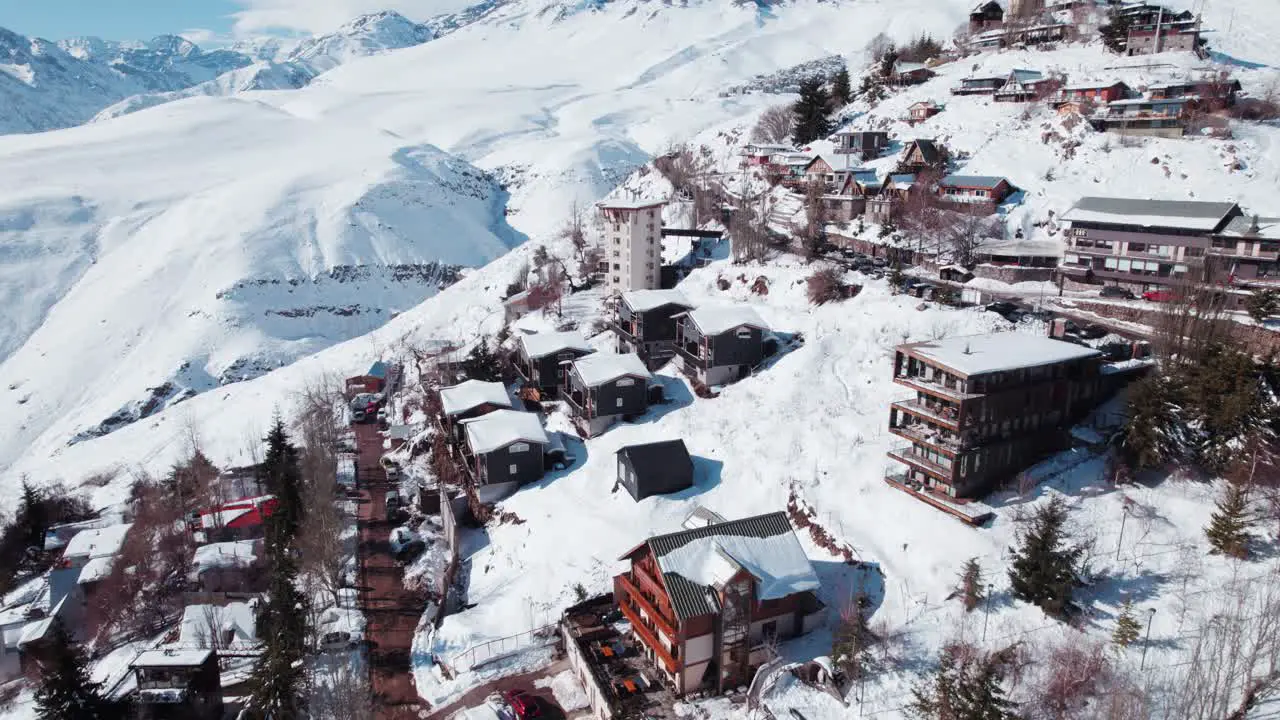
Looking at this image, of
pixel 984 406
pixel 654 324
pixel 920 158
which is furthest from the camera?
pixel 920 158


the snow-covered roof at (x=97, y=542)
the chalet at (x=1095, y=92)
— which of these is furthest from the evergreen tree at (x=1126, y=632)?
the chalet at (x=1095, y=92)

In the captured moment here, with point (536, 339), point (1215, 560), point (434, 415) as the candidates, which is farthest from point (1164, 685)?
point (434, 415)

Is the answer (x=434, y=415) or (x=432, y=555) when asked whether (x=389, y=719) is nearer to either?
(x=432, y=555)

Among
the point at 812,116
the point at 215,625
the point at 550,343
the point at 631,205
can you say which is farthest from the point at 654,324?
the point at 812,116

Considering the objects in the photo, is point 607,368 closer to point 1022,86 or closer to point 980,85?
point 1022,86

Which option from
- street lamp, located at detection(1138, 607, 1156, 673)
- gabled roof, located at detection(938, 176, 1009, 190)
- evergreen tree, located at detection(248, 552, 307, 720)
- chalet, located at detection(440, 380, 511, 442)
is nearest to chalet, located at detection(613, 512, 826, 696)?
street lamp, located at detection(1138, 607, 1156, 673)

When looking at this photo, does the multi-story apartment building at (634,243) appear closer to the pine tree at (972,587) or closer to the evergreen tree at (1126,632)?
the pine tree at (972,587)
